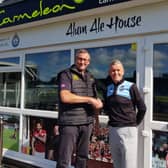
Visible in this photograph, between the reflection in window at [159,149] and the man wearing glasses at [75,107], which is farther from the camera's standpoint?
the reflection in window at [159,149]

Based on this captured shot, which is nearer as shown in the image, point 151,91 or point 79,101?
point 79,101

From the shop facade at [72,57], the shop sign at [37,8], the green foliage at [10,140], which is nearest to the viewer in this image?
the shop facade at [72,57]

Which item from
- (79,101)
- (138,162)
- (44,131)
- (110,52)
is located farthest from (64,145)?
(44,131)

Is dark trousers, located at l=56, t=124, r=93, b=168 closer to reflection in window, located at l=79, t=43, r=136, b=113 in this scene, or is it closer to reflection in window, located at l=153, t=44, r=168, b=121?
reflection in window, located at l=153, t=44, r=168, b=121

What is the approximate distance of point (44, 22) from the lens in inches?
281

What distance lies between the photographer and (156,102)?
555cm

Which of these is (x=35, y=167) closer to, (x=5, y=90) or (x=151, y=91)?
(x=5, y=90)

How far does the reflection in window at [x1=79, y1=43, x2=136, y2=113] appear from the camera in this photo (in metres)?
5.88

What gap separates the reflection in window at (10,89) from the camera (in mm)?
8305

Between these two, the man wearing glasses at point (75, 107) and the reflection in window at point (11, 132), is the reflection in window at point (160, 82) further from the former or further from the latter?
the reflection in window at point (11, 132)

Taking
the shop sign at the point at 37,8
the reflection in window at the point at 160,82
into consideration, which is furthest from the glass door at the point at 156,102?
the shop sign at the point at 37,8

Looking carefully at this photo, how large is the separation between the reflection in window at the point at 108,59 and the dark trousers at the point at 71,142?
121cm

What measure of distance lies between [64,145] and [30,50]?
10.8 ft

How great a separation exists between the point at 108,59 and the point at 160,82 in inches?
41.3
